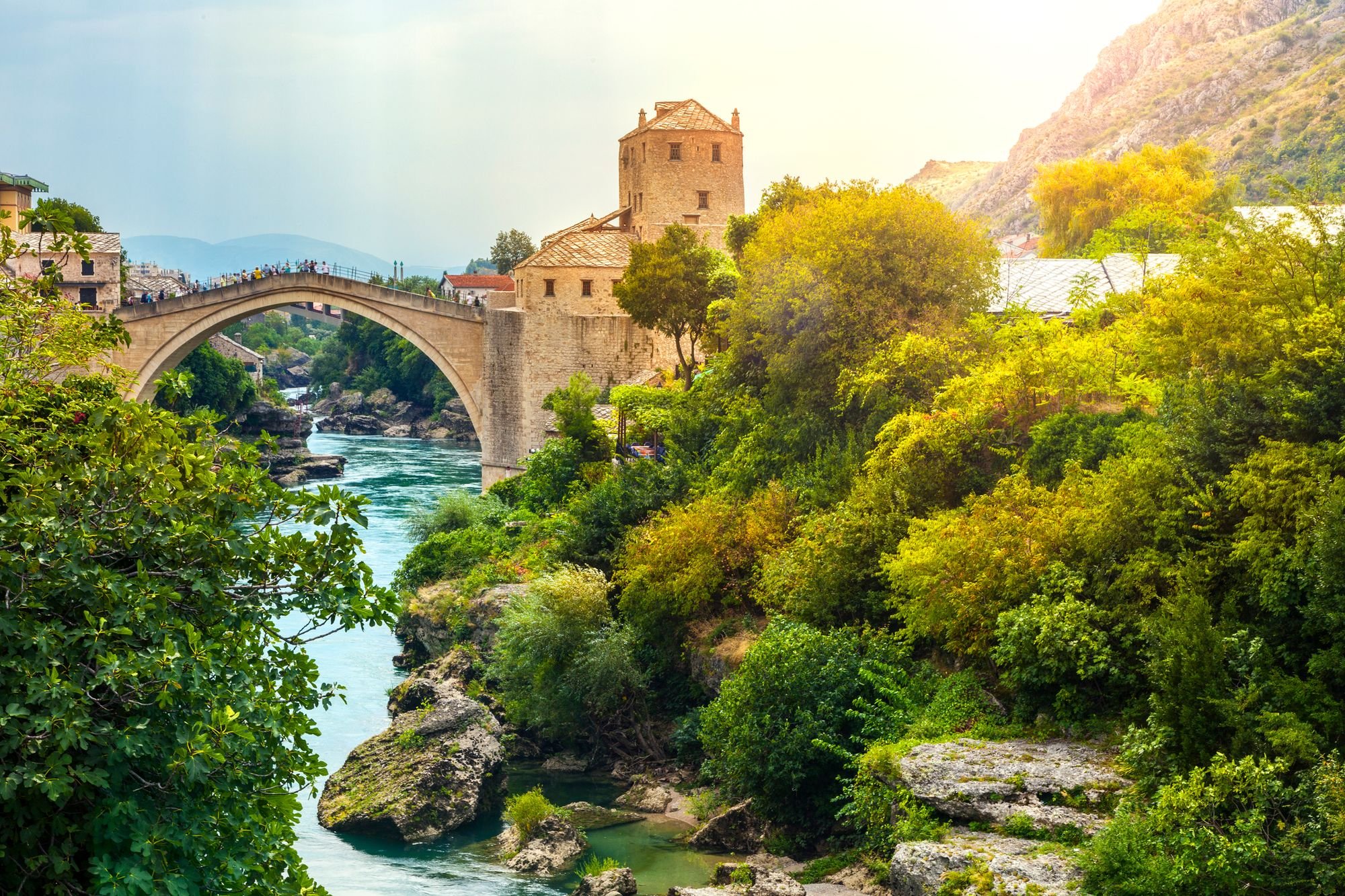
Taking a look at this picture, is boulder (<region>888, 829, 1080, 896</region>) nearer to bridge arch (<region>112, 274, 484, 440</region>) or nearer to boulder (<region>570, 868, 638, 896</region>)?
boulder (<region>570, 868, 638, 896</region>)

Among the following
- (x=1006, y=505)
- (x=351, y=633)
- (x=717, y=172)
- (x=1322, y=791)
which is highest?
(x=717, y=172)

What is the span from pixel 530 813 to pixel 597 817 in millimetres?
1057

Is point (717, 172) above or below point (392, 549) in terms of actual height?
above

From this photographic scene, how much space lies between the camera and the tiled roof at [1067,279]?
2348 centimetres

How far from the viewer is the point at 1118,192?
37031 mm

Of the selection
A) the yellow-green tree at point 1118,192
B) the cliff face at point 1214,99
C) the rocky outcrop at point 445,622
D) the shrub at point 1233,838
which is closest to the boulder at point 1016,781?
the shrub at point 1233,838

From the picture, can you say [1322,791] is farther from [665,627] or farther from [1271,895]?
[665,627]

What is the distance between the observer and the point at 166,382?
11.1 m

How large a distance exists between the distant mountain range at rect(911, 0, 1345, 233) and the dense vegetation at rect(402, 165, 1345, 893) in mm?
37194

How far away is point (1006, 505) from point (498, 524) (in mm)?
17021

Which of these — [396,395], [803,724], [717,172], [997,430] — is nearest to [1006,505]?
[997,430]

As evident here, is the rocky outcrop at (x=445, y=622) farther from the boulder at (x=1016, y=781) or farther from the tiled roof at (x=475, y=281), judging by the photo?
the tiled roof at (x=475, y=281)

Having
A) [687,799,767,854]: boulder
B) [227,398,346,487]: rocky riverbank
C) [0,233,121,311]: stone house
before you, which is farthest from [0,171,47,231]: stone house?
[687,799,767,854]: boulder

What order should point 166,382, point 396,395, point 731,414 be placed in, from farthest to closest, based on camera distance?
1. point 396,395
2. point 731,414
3. point 166,382
